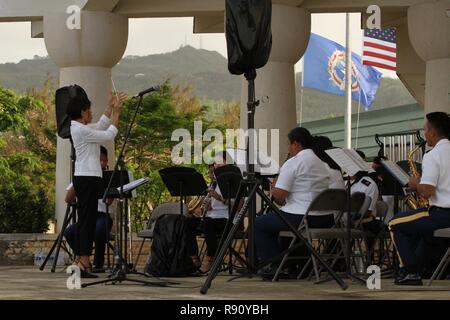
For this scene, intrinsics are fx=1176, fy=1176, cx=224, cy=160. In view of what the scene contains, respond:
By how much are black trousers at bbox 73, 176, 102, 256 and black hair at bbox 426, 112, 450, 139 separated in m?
3.50

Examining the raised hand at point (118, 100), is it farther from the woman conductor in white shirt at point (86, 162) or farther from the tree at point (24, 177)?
the tree at point (24, 177)

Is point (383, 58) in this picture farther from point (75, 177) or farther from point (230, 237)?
point (230, 237)

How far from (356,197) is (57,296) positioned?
3.40 m

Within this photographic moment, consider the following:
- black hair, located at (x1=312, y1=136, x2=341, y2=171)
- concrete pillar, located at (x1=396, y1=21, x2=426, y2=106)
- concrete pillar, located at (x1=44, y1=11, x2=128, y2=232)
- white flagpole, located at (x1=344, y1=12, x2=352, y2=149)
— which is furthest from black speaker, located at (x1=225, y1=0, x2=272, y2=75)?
white flagpole, located at (x1=344, y1=12, x2=352, y2=149)

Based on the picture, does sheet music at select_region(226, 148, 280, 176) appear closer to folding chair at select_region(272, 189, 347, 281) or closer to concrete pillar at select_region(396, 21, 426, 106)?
folding chair at select_region(272, 189, 347, 281)

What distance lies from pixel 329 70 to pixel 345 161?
24.6 meters

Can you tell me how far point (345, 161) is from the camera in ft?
34.5

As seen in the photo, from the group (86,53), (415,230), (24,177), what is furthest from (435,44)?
→ (24,177)

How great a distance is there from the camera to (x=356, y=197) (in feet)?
37.1

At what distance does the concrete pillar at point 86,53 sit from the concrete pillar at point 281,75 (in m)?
2.09

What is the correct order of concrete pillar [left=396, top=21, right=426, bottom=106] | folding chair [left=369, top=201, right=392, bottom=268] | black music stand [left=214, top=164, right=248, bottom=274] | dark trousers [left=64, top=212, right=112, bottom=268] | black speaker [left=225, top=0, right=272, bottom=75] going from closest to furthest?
black speaker [left=225, top=0, right=272, bottom=75], black music stand [left=214, top=164, right=248, bottom=274], folding chair [left=369, top=201, right=392, bottom=268], dark trousers [left=64, top=212, right=112, bottom=268], concrete pillar [left=396, top=21, right=426, bottom=106]

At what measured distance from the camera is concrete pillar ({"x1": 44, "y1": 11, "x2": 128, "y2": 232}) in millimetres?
17375

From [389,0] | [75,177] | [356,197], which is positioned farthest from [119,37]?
[356,197]

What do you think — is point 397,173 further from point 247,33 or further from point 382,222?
point 382,222
